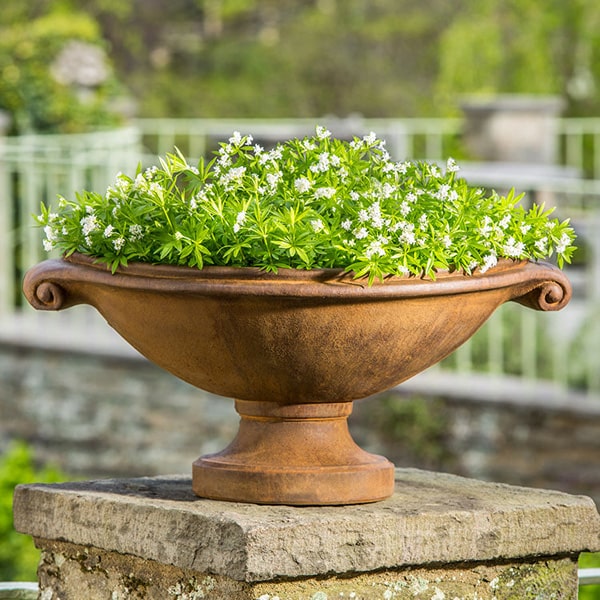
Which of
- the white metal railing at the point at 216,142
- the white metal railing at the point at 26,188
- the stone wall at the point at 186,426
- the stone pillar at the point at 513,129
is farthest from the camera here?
the stone pillar at the point at 513,129

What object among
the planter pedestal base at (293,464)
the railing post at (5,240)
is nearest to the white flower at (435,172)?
the planter pedestal base at (293,464)

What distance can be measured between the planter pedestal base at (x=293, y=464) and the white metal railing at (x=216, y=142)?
3.23 meters

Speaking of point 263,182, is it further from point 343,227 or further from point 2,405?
point 2,405

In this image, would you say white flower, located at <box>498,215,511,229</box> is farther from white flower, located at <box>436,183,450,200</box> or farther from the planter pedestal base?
the planter pedestal base

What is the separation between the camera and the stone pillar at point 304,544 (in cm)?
184

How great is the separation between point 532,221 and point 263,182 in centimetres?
43

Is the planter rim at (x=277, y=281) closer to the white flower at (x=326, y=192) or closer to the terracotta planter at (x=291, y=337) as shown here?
the terracotta planter at (x=291, y=337)

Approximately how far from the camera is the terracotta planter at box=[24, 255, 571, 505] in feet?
6.09

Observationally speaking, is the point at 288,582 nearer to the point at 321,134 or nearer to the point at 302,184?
the point at 302,184

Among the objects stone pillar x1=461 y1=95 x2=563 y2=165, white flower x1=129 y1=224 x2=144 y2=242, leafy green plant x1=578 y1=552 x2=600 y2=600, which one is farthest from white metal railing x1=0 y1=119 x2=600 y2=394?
white flower x1=129 y1=224 x2=144 y2=242

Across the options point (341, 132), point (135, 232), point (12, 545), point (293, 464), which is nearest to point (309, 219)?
point (135, 232)

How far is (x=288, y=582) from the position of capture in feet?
6.06

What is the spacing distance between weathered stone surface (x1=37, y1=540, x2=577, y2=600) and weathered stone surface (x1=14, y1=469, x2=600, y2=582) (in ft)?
0.08

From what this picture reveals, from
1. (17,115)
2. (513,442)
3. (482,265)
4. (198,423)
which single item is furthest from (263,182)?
(17,115)
